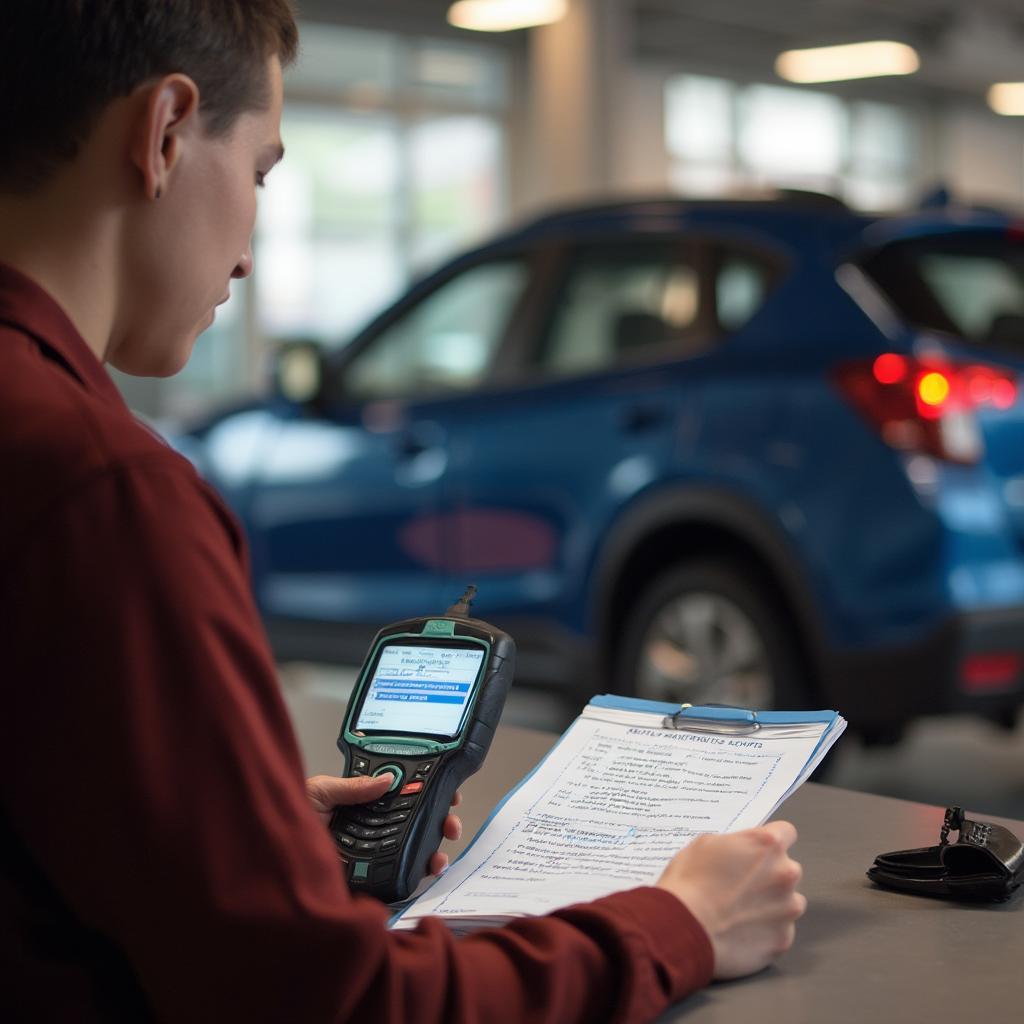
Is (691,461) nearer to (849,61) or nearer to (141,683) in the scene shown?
(141,683)

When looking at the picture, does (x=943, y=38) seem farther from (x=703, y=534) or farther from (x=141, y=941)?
(x=141, y=941)

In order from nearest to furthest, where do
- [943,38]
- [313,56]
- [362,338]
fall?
[362,338] < [313,56] < [943,38]

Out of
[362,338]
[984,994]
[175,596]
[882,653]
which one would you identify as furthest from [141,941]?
[362,338]

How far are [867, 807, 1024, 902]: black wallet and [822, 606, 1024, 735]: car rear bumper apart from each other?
2574 mm

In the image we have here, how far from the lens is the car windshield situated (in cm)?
414

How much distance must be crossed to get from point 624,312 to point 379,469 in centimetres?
88

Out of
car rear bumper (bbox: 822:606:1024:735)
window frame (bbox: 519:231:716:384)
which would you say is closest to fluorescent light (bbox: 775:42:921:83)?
window frame (bbox: 519:231:716:384)

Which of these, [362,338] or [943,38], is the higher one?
[943,38]

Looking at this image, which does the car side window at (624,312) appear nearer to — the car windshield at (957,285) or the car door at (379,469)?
the car door at (379,469)

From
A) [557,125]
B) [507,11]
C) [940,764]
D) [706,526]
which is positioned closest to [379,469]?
[706,526]

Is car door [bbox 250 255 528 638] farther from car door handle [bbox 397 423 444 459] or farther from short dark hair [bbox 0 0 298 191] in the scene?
short dark hair [bbox 0 0 298 191]

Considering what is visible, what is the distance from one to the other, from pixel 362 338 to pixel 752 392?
1.48 m

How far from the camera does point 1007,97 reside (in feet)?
60.8

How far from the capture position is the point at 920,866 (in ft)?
4.35
